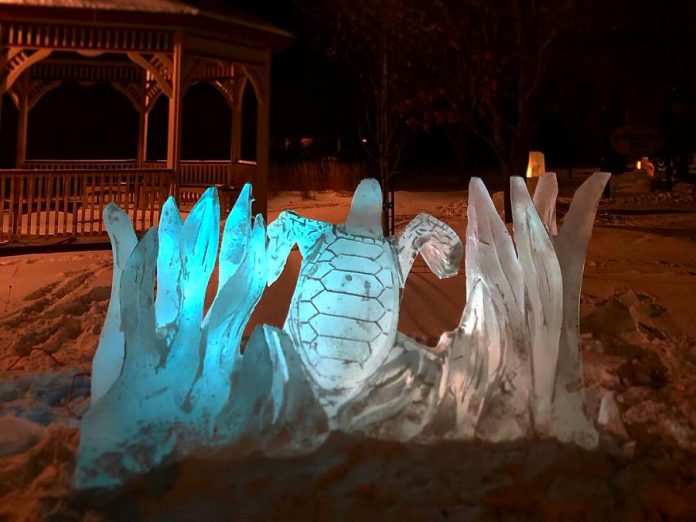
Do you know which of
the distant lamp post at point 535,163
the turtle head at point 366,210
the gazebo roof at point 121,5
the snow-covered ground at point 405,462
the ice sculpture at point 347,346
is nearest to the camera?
the snow-covered ground at point 405,462

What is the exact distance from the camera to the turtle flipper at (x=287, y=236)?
14.9 feet

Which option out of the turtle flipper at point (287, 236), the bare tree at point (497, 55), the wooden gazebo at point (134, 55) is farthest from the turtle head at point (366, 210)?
the bare tree at point (497, 55)

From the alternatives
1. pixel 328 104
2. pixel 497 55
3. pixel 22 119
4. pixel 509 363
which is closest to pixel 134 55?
pixel 22 119

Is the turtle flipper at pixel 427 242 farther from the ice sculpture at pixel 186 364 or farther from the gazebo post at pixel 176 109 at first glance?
the gazebo post at pixel 176 109

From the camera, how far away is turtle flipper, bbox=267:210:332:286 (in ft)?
14.9

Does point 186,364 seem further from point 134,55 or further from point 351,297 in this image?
point 134,55

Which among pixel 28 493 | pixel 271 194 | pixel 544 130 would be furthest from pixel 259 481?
pixel 544 130

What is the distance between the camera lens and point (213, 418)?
13.7ft

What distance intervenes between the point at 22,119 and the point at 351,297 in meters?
14.7

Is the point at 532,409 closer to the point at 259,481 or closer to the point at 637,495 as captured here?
the point at 637,495

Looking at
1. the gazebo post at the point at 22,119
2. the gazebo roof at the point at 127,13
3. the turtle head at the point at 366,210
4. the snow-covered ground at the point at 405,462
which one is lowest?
the snow-covered ground at the point at 405,462

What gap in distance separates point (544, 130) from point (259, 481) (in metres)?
44.1

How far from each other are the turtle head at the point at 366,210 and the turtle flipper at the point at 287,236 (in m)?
0.19

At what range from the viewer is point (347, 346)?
4184 mm
